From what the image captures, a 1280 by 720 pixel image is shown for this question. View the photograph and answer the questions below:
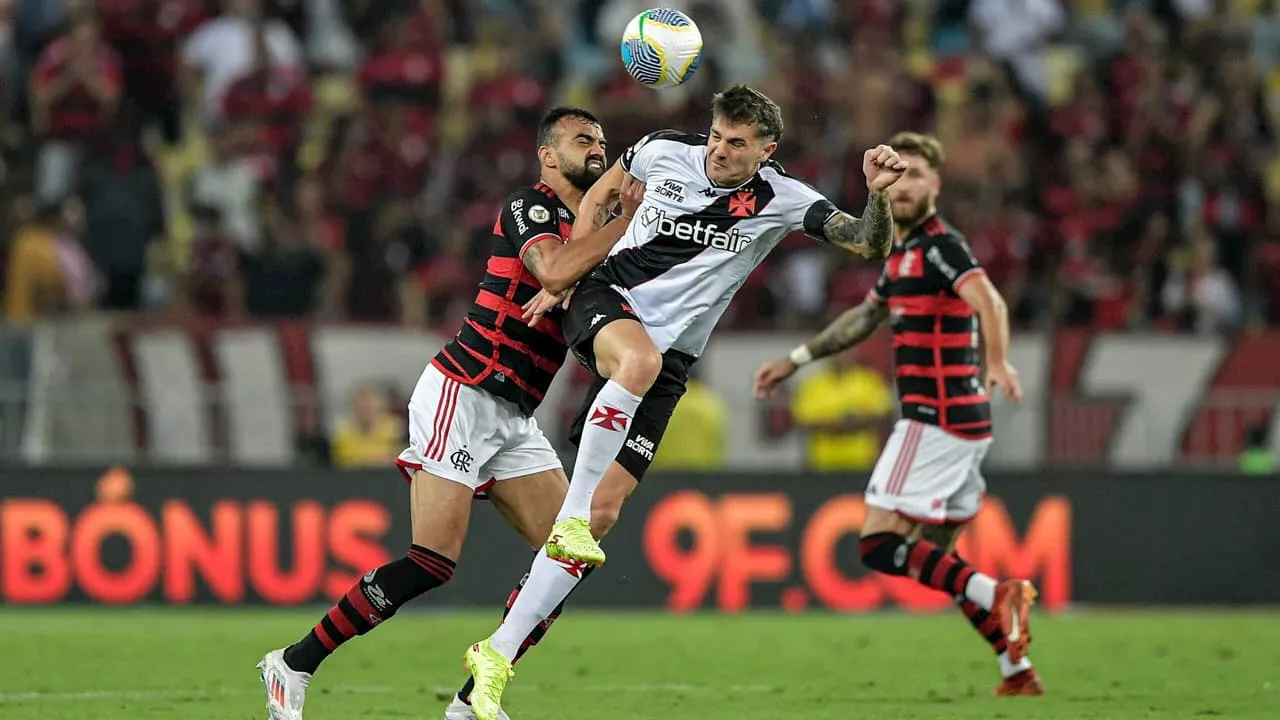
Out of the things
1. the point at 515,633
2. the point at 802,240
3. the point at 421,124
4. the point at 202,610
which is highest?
the point at 421,124

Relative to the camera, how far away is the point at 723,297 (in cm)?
909

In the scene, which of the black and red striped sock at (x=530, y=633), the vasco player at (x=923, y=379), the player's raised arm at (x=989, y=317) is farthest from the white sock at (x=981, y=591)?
the black and red striped sock at (x=530, y=633)

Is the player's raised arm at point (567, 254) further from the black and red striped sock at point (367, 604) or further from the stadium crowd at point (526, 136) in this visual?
the stadium crowd at point (526, 136)

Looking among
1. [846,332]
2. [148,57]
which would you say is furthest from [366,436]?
[846,332]

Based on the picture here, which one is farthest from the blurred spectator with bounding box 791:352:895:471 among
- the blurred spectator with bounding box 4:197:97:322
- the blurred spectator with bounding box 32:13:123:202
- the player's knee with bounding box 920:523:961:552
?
Result: the blurred spectator with bounding box 32:13:123:202

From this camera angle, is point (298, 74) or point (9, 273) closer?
point (9, 273)

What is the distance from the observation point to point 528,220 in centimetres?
892

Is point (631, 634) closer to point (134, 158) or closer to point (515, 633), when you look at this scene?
point (515, 633)

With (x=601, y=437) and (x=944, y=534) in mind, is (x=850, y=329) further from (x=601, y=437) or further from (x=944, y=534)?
(x=601, y=437)

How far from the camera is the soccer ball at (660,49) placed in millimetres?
8922

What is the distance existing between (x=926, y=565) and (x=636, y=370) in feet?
9.73

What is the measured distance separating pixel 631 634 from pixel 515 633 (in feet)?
20.0

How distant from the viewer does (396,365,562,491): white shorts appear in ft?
28.9

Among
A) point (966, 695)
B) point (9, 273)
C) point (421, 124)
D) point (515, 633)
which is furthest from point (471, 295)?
point (515, 633)
